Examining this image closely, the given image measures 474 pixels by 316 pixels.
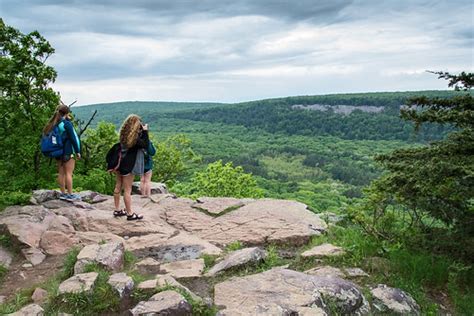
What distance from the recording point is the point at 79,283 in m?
5.59

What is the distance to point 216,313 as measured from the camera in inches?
203

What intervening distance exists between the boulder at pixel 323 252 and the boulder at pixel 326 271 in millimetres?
367

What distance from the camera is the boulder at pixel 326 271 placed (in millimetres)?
6172

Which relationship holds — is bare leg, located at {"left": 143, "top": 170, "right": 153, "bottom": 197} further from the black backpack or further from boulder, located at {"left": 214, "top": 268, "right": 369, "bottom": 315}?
boulder, located at {"left": 214, "top": 268, "right": 369, "bottom": 315}

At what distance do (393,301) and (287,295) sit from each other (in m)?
1.33

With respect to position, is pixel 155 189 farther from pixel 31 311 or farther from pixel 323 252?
pixel 31 311

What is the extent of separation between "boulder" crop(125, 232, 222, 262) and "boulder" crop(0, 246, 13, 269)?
1649mm

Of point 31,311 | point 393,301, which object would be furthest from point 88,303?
point 393,301

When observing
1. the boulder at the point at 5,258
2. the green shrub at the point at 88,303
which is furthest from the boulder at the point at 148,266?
the boulder at the point at 5,258

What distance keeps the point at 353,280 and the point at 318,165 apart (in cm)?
8900

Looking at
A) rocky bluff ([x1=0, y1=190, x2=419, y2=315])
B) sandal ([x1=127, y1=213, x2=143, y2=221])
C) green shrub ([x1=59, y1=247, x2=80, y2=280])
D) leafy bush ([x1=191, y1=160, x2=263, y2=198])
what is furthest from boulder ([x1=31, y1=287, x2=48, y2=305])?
leafy bush ([x1=191, y1=160, x2=263, y2=198])

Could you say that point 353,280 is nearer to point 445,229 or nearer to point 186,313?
point 445,229

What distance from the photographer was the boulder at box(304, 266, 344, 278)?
6172 millimetres

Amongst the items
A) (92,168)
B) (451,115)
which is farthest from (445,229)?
(92,168)
